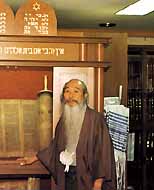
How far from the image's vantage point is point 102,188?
3.85 meters

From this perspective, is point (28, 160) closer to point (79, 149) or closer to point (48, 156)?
point (48, 156)

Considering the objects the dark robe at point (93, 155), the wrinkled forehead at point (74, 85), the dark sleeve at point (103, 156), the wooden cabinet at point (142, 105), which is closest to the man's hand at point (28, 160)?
the dark robe at point (93, 155)

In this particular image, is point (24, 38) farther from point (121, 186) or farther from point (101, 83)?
point (121, 186)

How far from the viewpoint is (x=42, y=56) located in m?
3.88

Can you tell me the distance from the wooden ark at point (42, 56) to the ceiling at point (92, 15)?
2.46ft

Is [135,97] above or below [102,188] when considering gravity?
above

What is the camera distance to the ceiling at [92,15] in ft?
15.5

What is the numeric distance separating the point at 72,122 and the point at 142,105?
2.46 meters

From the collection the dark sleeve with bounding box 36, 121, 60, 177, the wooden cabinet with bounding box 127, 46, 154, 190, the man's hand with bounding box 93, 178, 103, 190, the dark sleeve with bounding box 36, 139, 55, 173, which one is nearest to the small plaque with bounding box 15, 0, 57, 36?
the dark sleeve with bounding box 36, 121, 60, 177

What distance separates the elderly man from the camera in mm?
3783

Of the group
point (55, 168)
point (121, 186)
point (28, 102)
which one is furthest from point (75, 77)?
point (121, 186)

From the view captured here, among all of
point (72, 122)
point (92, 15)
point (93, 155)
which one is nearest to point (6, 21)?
point (72, 122)

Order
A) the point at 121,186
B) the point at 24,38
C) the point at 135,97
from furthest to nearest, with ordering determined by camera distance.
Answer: the point at 135,97 < the point at 121,186 < the point at 24,38

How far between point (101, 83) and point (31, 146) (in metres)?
0.74
